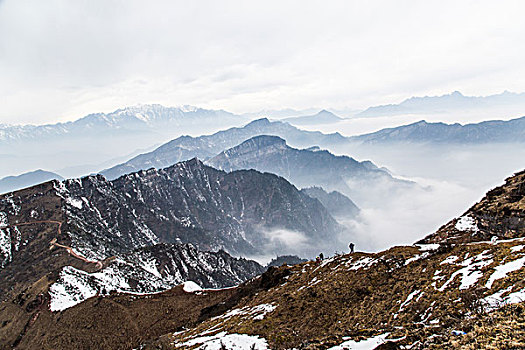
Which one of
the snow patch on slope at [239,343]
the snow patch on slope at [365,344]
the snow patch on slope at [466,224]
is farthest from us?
the snow patch on slope at [466,224]

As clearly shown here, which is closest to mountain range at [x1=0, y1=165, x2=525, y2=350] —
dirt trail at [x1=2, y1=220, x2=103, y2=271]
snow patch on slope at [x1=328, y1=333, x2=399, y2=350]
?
snow patch on slope at [x1=328, y1=333, x2=399, y2=350]

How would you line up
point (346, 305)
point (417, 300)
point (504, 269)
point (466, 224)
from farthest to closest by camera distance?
point (466, 224), point (346, 305), point (417, 300), point (504, 269)

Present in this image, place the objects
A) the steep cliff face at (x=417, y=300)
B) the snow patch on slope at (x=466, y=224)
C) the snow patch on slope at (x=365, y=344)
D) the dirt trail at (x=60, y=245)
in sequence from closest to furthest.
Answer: the steep cliff face at (x=417, y=300) → the snow patch on slope at (x=365, y=344) → the snow patch on slope at (x=466, y=224) → the dirt trail at (x=60, y=245)

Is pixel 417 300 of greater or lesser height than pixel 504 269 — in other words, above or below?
below

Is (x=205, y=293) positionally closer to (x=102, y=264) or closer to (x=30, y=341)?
(x=30, y=341)

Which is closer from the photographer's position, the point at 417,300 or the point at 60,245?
the point at 417,300

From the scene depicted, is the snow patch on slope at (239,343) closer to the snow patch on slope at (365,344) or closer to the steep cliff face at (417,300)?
the steep cliff face at (417,300)

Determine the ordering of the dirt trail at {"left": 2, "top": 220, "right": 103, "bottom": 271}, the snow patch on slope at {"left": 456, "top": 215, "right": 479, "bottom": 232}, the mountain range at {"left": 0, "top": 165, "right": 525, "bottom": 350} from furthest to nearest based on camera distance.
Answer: the dirt trail at {"left": 2, "top": 220, "right": 103, "bottom": 271}
the snow patch on slope at {"left": 456, "top": 215, "right": 479, "bottom": 232}
the mountain range at {"left": 0, "top": 165, "right": 525, "bottom": 350}

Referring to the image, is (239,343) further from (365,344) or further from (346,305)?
(365,344)

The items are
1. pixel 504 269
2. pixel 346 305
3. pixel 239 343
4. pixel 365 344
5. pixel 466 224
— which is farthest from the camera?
pixel 466 224

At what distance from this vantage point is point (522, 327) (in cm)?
1264

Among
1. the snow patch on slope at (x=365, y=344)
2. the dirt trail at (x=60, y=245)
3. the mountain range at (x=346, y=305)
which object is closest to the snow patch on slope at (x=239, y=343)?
the mountain range at (x=346, y=305)

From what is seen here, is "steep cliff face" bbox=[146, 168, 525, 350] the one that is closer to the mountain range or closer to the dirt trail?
the mountain range

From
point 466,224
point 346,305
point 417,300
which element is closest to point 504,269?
point 417,300
